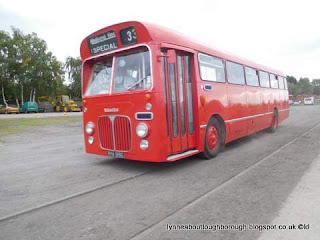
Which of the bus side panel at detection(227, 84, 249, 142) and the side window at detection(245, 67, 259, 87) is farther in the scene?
the side window at detection(245, 67, 259, 87)

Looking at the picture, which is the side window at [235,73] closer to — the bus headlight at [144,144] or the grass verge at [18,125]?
the bus headlight at [144,144]

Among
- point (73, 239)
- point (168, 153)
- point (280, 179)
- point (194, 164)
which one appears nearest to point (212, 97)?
point (194, 164)

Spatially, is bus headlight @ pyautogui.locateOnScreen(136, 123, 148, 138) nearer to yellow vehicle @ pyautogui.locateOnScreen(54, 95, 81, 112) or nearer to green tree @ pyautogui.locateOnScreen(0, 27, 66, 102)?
yellow vehicle @ pyautogui.locateOnScreen(54, 95, 81, 112)

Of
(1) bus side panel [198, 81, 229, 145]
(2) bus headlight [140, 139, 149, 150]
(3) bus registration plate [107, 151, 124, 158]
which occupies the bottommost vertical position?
(3) bus registration plate [107, 151, 124, 158]

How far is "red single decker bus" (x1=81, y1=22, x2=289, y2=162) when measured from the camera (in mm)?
5105

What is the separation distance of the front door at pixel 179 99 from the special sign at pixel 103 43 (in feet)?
A: 4.06

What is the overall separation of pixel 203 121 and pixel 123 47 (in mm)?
2442

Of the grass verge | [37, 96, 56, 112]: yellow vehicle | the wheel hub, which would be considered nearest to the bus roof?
the wheel hub

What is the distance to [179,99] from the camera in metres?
5.58

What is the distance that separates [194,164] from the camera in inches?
243

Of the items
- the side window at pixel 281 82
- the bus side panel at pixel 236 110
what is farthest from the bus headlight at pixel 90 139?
the side window at pixel 281 82

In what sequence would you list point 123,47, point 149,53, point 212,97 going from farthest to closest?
point 212,97
point 123,47
point 149,53

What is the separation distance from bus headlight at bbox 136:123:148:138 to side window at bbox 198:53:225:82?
2.08m

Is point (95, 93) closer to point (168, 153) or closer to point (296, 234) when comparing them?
point (168, 153)
